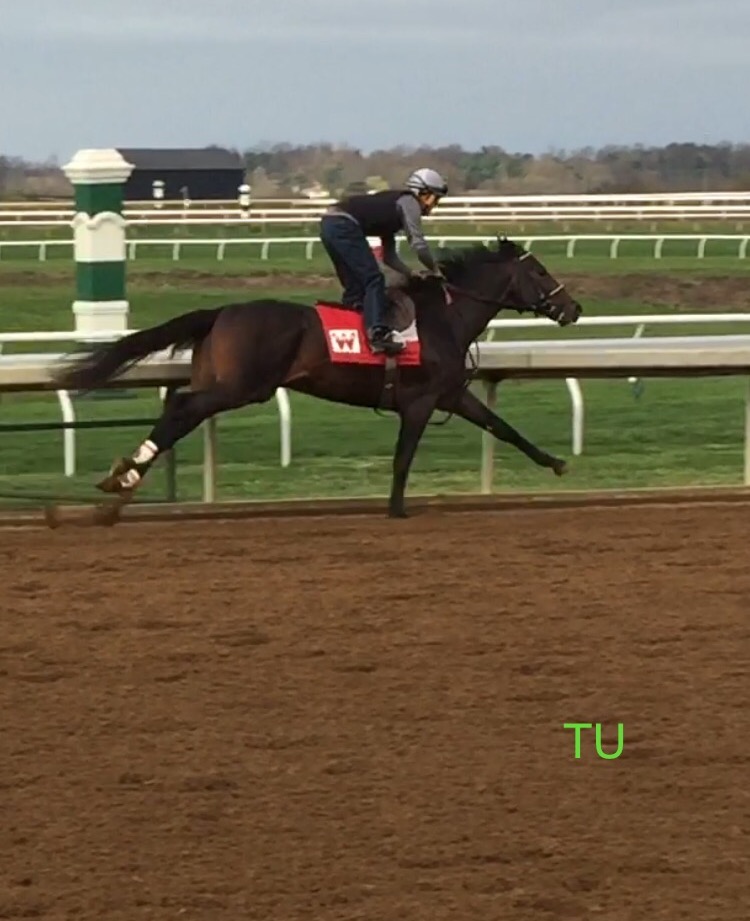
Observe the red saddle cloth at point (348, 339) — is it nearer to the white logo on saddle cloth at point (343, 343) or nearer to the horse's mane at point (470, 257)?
the white logo on saddle cloth at point (343, 343)

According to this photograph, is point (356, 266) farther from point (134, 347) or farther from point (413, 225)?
point (134, 347)

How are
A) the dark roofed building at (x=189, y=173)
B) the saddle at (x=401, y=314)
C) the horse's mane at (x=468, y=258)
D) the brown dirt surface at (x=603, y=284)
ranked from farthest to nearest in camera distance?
the dark roofed building at (x=189, y=173) < the brown dirt surface at (x=603, y=284) < the horse's mane at (x=468, y=258) < the saddle at (x=401, y=314)

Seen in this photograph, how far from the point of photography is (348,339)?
28.2 ft

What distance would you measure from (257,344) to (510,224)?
2492cm

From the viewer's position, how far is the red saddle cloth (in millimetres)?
8562

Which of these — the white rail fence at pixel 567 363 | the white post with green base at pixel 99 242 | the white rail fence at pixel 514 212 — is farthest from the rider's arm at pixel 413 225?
the white rail fence at pixel 514 212

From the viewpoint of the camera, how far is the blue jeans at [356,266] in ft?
28.0

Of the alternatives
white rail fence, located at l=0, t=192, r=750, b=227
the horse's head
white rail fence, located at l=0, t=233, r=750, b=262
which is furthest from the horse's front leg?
white rail fence, located at l=0, t=192, r=750, b=227

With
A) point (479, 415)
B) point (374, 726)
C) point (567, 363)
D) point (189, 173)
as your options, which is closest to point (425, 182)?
point (479, 415)

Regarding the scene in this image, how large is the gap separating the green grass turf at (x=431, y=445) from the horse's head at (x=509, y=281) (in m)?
1.63

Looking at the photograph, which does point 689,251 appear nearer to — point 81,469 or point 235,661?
point 81,469

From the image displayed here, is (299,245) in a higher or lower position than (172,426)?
lower

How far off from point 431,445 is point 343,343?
14.1 feet

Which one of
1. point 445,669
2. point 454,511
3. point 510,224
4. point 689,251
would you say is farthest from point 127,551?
point 510,224
